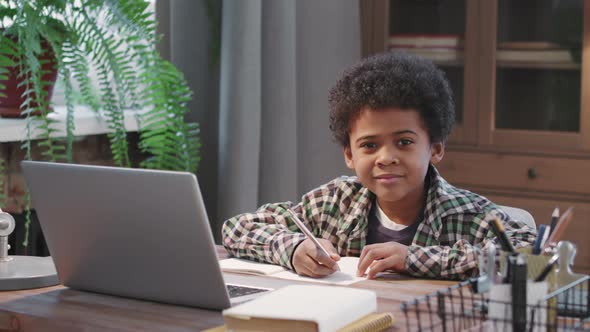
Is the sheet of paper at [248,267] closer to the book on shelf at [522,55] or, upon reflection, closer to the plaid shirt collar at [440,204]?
the plaid shirt collar at [440,204]

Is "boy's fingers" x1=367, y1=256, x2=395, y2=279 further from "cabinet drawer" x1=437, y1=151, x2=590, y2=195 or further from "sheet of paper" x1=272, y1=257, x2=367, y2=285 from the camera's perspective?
"cabinet drawer" x1=437, y1=151, x2=590, y2=195

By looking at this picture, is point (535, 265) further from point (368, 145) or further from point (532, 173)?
point (532, 173)

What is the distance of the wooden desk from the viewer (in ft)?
4.07

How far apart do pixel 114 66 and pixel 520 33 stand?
142cm

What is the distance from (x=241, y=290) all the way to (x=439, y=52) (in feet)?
6.66

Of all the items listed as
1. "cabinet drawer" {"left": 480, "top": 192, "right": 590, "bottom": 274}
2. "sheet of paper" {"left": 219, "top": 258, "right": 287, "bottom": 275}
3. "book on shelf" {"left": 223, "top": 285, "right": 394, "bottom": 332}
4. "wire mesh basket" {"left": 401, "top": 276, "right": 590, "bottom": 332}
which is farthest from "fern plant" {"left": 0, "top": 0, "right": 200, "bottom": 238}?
"wire mesh basket" {"left": 401, "top": 276, "right": 590, "bottom": 332}

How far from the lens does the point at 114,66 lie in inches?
97.3

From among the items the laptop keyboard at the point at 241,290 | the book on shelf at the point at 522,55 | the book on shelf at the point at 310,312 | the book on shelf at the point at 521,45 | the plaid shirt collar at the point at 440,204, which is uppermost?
the book on shelf at the point at 521,45

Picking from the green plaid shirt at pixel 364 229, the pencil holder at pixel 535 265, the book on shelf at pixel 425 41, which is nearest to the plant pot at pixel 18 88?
the green plaid shirt at pixel 364 229

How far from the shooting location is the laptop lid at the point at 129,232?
1.24 meters

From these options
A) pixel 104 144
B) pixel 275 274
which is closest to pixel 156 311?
pixel 275 274

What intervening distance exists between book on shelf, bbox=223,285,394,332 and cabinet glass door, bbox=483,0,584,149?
1.99 meters

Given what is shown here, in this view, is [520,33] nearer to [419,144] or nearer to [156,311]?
[419,144]

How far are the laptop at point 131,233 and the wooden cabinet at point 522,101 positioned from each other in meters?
1.84
